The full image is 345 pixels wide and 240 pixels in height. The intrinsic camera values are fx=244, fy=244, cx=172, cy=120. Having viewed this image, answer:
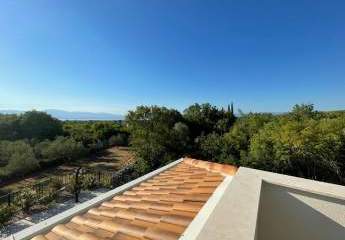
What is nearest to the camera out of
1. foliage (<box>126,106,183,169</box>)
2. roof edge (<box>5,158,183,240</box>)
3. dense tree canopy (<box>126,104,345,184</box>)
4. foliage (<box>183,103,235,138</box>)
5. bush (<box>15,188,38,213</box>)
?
roof edge (<box>5,158,183,240</box>)

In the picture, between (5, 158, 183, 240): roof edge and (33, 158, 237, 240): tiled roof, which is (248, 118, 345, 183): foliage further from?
(5, 158, 183, 240): roof edge

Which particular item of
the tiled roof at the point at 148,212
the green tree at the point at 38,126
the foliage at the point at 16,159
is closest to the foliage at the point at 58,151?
the foliage at the point at 16,159

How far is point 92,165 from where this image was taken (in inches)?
734

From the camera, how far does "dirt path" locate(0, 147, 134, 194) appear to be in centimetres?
1422

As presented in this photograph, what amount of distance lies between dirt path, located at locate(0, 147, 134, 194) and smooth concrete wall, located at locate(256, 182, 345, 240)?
14023mm

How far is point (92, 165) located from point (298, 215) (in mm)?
18045

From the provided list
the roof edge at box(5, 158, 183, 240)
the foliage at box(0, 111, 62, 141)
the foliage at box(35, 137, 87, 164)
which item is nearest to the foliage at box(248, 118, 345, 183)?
the roof edge at box(5, 158, 183, 240)

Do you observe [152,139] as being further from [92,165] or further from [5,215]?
[5,215]

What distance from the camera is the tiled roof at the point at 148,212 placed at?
1946mm

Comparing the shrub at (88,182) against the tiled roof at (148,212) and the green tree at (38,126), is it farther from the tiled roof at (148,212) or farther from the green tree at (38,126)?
the green tree at (38,126)

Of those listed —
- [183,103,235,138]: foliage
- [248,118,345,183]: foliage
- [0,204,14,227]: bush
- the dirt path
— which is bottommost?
the dirt path

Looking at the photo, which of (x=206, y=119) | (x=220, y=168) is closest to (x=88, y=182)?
(x=220, y=168)

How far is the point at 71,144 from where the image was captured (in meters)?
19.8

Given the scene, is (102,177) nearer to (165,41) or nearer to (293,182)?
(165,41)
